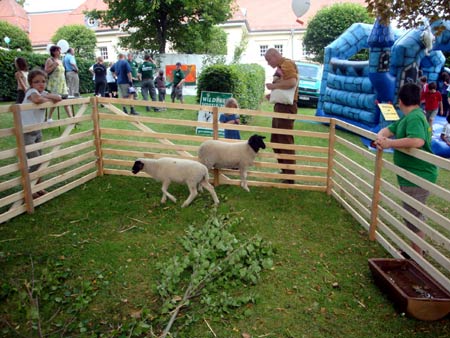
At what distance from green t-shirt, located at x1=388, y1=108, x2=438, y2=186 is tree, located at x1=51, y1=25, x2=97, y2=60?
35.2 m

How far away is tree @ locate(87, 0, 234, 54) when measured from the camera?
22.1m

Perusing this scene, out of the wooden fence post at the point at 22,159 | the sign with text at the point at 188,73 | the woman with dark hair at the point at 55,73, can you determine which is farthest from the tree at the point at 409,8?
the sign with text at the point at 188,73

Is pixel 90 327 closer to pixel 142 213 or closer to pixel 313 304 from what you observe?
pixel 313 304

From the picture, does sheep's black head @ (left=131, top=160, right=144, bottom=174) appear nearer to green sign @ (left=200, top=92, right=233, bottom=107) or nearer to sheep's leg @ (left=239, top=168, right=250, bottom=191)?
sheep's leg @ (left=239, top=168, right=250, bottom=191)

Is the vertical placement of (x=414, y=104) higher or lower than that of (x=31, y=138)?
higher

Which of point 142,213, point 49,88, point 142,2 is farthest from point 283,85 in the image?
point 142,2

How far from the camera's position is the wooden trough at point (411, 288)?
3219mm

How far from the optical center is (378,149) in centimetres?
441

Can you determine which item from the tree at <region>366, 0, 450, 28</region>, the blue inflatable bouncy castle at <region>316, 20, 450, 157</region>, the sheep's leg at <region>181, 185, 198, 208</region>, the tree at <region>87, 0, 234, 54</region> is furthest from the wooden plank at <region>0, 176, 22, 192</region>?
the tree at <region>87, 0, 234, 54</region>

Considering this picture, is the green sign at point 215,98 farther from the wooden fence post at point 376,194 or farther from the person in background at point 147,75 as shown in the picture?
the wooden fence post at point 376,194

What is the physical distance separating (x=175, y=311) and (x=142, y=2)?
21214 mm

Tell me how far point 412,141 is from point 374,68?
8012mm

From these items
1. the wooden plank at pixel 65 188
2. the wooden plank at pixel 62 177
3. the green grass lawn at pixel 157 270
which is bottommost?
the green grass lawn at pixel 157 270

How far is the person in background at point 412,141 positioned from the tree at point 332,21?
2694cm
